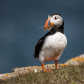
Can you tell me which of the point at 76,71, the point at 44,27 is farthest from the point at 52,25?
the point at 76,71

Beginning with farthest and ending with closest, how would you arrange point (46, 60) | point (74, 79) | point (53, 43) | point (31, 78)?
point (46, 60)
point (53, 43)
point (31, 78)
point (74, 79)

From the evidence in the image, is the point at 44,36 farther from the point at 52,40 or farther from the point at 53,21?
the point at 53,21

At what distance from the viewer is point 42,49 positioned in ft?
21.8

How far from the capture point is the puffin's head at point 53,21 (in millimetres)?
6496

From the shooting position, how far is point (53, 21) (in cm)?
650

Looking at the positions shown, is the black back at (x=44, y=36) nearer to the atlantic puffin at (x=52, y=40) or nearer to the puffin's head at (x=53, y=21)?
the atlantic puffin at (x=52, y=40)

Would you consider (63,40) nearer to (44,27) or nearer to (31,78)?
(44,27)

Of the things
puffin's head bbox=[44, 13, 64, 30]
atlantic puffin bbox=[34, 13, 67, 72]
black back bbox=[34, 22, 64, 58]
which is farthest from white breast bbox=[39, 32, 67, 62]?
puffin's head bbox=[44, 13, 64, 30]

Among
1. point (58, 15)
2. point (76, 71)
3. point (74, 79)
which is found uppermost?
point (58, 15)

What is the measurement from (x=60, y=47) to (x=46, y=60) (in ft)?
3.21

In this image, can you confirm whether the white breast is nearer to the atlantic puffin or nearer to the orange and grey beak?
the atlantic puffin

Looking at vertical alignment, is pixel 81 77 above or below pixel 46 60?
below

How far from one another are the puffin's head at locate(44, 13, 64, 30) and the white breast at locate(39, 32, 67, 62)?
0.42 meters

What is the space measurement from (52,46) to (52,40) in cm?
26
